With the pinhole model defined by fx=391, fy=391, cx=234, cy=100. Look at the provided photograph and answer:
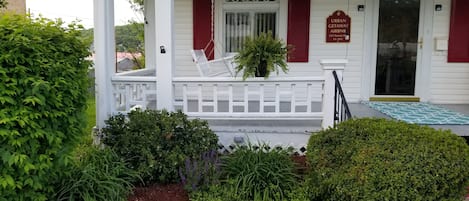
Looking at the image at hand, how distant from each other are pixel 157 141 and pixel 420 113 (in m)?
3.88

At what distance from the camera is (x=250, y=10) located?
6605 millimetres

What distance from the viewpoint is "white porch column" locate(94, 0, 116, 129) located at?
162 inches

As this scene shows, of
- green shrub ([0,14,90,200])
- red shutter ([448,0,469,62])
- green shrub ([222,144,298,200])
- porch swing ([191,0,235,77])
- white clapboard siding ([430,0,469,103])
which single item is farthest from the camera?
white clapboard siding ([430,0,469,103])

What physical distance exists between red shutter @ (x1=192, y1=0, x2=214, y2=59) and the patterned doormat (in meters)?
2.89

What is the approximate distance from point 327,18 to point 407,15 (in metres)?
1.34

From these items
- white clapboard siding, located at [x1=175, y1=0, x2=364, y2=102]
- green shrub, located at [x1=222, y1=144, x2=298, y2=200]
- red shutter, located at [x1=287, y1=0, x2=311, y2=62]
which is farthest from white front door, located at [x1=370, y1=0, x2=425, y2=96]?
green shrub, located at [x1=222, y1=144, x2=298, y2=200]

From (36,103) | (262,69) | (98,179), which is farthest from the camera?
(262,69)

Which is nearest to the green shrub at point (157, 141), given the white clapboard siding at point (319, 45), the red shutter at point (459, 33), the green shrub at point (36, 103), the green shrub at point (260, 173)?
the green shrub at point (260, 173)

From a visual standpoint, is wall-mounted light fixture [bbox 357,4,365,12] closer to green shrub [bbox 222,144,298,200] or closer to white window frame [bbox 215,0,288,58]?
white window frame [bbox 215,0,288,58]

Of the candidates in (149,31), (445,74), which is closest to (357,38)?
(445,74)

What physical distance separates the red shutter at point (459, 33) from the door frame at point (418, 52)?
1.02 feet

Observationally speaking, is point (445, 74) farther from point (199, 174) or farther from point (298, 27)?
point (199, 174)

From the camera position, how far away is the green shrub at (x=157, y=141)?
3.57m

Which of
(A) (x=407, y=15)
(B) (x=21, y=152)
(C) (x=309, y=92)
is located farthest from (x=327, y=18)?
(B) (x=21, y=152)
